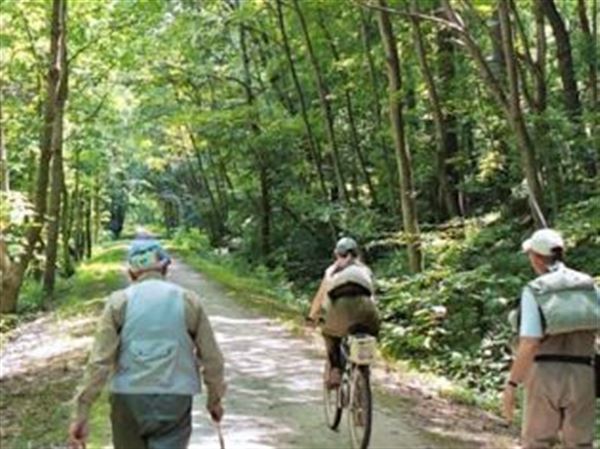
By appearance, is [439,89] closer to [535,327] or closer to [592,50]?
[592,50]

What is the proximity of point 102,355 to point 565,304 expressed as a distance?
2969 millimetres

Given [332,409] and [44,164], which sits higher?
[44,164]

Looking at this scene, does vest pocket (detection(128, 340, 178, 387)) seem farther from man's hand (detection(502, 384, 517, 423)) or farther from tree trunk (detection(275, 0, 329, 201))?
tree trunk (detection(275, 0, 329, 201))

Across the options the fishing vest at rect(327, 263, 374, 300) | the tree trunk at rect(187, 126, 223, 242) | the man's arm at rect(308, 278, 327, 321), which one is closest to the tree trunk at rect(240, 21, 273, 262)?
the tree trunk at rect(187, 126, 223, 242)

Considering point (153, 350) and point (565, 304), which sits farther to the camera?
point (565, 304)

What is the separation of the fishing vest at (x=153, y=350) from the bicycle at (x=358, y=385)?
11.2ft

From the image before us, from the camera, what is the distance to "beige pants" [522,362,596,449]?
255 inches

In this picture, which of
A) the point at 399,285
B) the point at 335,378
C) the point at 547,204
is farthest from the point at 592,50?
the point at 335,378

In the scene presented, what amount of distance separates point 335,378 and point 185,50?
25.7m

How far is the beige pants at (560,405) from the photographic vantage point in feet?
21.2

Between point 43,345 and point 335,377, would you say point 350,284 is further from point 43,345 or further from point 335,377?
point 43,345

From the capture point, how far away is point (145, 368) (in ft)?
18.0

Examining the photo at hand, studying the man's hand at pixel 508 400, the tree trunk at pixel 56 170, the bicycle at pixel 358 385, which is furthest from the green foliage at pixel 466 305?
the tree trunk at pixel 56 170

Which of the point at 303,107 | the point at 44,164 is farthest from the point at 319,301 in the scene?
the point at 303,107
